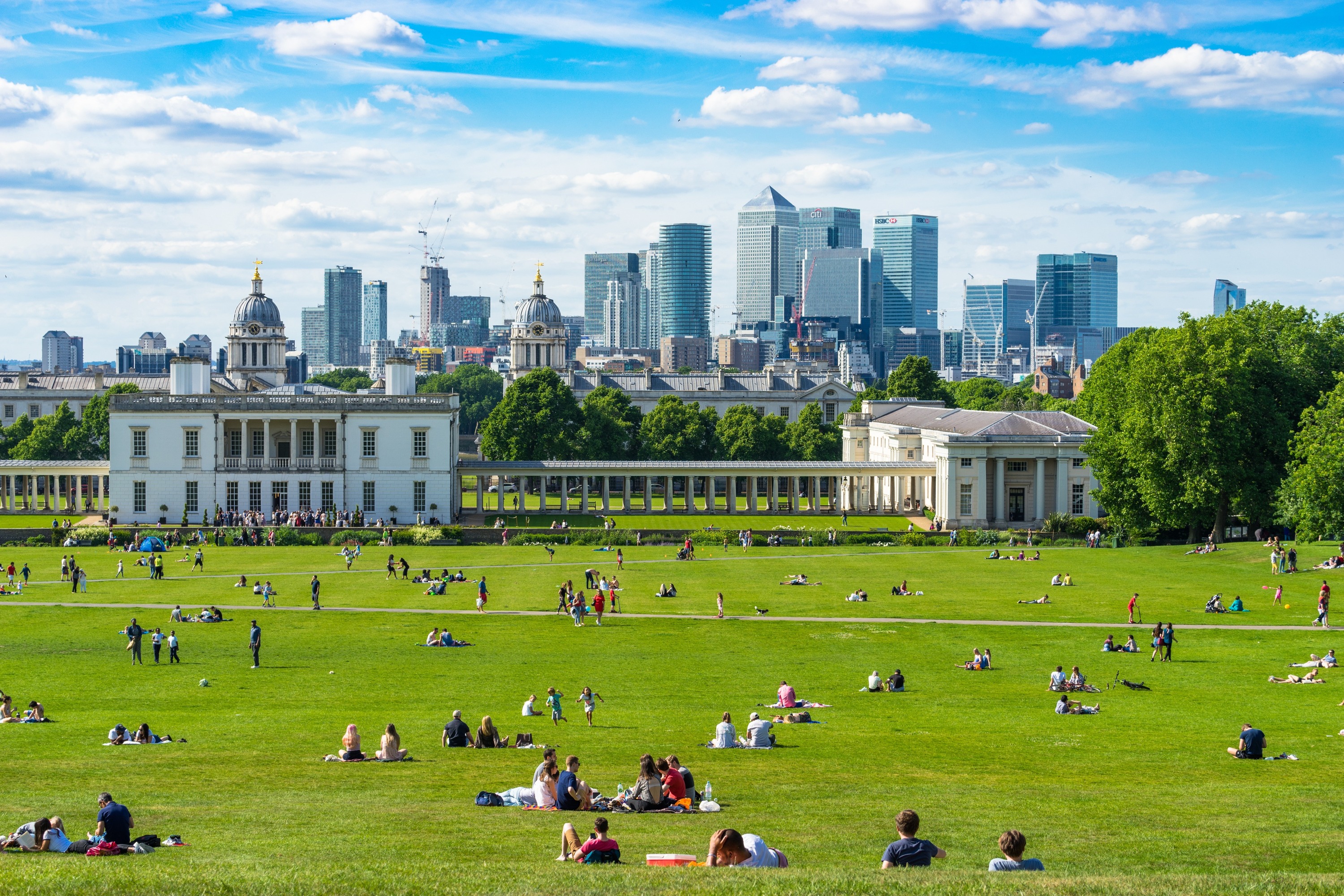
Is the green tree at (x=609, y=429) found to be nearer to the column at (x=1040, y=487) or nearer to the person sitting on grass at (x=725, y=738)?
the column at (x=1040, y=487)

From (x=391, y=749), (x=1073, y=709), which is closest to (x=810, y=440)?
(x=1073, y=709)

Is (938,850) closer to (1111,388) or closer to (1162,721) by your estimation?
(1162,721)

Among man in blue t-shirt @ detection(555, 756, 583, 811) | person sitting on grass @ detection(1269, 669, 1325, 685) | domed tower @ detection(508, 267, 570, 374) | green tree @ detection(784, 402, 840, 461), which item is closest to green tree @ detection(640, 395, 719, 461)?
green tree @ detection(784, 402, 840, 461)

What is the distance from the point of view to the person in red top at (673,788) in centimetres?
2291

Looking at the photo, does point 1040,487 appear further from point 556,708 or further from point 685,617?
point 556,708

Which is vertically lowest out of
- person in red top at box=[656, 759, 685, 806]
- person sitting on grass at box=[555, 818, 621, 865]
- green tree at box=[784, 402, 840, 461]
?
person in red top at box=[656, 759, 685, 806]

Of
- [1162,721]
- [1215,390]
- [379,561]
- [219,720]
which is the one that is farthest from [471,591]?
[1215,390]

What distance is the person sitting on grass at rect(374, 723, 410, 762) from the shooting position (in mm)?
→ 27031

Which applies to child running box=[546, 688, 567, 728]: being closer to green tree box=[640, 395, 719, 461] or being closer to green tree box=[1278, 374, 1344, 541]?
green tree box=[1278, 374, 1344, 541]

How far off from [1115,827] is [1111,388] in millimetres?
69547

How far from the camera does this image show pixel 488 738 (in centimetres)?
2848

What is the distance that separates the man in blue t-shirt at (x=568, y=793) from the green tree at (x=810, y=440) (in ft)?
336

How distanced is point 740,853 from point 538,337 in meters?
168

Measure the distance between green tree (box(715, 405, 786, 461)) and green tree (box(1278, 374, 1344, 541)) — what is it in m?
60.5
